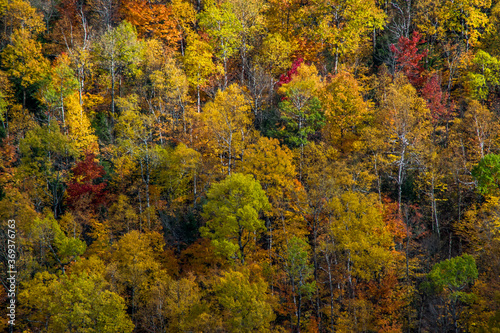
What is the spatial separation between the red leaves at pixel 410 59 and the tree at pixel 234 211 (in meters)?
22.3

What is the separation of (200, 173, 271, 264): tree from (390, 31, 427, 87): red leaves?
22.3 meters

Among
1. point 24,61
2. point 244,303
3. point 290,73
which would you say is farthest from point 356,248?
point 24,61

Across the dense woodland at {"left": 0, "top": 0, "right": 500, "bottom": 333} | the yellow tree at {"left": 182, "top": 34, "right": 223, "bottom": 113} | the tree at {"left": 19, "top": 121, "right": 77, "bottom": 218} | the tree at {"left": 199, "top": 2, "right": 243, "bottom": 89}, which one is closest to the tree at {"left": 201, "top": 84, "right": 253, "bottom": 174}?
the dense woodland at {"left": 0, "top": 0, "right": 500, "bottom": 333}

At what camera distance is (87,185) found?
158ft

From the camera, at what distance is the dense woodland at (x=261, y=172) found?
131 ft

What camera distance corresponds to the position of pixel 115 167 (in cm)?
5050

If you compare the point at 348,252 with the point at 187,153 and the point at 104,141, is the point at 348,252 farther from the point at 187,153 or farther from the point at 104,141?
the point at 104,141

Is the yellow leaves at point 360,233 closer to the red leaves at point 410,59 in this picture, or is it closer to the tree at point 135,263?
the tree at point 135,263

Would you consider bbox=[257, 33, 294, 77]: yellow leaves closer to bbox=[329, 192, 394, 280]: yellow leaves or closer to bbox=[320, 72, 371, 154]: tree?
bbox=[320, 72, 371, 154]: tree

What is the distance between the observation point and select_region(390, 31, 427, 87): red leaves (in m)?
52.8

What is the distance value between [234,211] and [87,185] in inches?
619

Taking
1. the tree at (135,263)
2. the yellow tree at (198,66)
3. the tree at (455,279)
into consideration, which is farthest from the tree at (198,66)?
the tree at (455,279)

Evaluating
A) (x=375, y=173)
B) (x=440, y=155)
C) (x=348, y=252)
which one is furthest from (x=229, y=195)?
(x=440, y=155)

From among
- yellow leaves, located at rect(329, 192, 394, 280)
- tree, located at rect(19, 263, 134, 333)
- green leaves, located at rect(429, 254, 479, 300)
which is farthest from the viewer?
tree, located at rect(19, 263, 134, 333)
